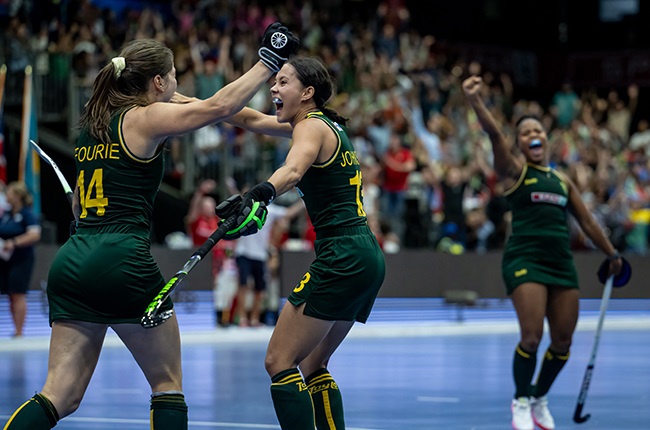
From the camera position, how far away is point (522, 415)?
8.62 meters

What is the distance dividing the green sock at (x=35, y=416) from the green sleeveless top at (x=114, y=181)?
0.82m

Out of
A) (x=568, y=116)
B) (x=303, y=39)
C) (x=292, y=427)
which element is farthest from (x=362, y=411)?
(x=568, y=116)

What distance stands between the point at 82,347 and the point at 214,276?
13.0m

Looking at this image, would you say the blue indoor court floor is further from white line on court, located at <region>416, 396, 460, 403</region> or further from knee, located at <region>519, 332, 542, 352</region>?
knee, located at <region>519, 332, 542, 352</region>

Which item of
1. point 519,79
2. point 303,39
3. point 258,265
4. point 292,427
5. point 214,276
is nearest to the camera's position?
point 292,427

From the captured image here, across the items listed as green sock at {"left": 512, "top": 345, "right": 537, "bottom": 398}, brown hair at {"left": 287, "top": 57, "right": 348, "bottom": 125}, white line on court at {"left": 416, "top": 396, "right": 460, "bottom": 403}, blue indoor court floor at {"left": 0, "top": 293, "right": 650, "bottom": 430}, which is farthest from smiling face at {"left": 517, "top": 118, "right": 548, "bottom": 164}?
brown hair at {"left": 287, "top": 57, "right": 348, "bottom": 125}

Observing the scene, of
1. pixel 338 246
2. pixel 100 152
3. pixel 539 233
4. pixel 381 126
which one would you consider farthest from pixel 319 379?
pixel 381 126

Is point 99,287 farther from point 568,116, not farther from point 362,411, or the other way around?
point 568,116

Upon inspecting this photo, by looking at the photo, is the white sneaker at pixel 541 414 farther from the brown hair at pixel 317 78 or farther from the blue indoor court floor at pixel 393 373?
the brown hair at pixel 317 78

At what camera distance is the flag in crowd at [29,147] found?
56.7 feet

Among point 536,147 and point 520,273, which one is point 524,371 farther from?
point 536,147

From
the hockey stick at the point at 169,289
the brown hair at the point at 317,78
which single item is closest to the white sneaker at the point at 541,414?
the brown hair at the point at 317,78

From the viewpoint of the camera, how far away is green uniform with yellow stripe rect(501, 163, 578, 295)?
8.77 meters

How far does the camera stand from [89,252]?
541 cm
